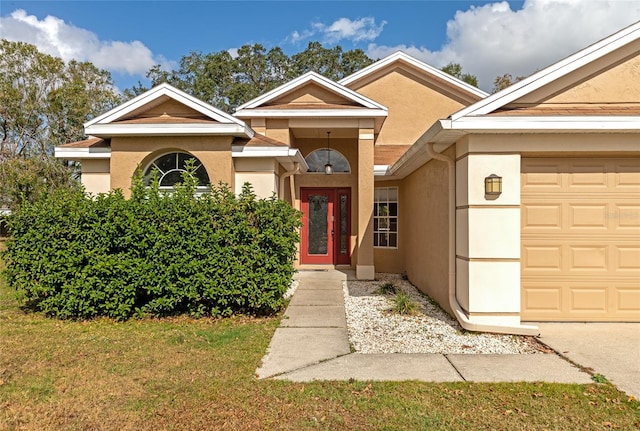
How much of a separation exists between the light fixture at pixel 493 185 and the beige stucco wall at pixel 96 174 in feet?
27.5

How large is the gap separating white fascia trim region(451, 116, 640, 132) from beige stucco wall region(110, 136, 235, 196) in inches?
192

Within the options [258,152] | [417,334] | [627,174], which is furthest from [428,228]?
[258,152]

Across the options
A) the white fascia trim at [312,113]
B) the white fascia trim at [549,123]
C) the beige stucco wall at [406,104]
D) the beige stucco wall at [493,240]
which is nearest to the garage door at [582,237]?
the beige stucco wall at [493,240]

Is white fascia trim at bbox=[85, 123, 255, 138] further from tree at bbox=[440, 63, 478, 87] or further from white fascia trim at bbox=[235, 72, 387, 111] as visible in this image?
tree at bbox=[440, 63, 478, 87]

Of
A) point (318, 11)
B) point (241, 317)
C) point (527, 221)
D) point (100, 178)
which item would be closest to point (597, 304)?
point (527, 221)

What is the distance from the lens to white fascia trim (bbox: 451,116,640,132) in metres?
5.60

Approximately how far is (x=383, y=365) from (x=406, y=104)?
35.2 ft

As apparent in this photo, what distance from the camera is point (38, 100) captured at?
85.3 feet

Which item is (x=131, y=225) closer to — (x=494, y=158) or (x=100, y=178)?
(x=100, y=178)

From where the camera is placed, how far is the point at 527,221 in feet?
20.2

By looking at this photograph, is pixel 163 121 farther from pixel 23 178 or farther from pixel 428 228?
pixel 23 178

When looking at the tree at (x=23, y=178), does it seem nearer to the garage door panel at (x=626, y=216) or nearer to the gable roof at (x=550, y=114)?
the gable roof at (x=550, y=114)

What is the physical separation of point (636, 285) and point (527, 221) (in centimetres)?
Result: 189

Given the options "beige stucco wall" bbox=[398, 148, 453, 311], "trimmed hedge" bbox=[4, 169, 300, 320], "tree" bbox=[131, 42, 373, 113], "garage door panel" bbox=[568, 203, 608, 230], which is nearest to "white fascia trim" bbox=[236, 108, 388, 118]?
"beige stucco wall" bbox=[398, 148, 453, 311]
